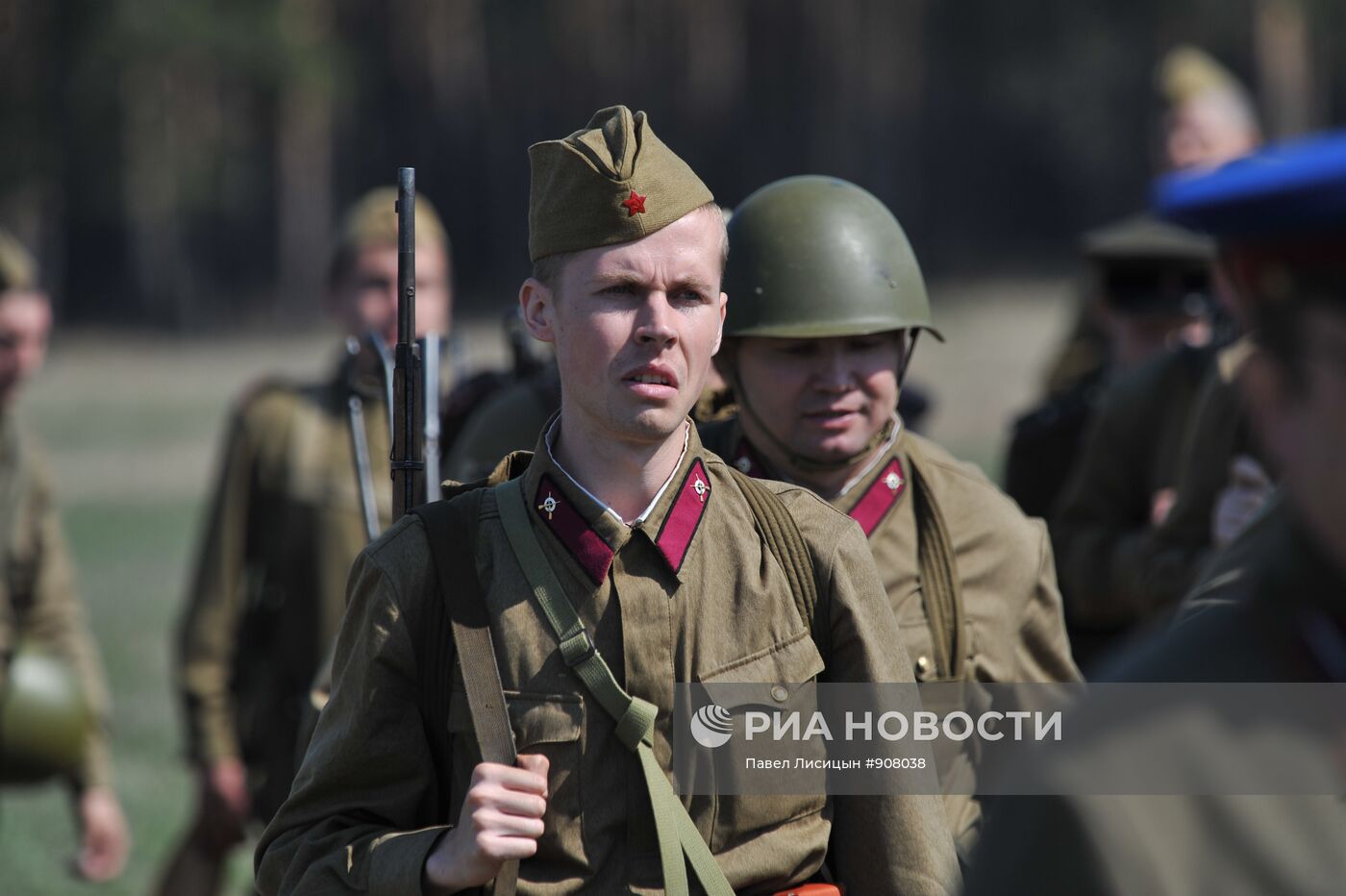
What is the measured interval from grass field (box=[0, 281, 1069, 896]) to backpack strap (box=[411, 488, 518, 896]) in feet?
18.1

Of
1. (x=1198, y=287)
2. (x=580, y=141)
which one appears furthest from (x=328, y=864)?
(x=1198, y=287)

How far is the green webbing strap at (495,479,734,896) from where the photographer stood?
3.10 metres

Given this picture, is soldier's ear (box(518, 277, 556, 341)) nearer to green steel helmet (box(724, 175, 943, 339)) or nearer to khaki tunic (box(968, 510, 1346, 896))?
green steel helmet (box(724, 175, 943, 339))

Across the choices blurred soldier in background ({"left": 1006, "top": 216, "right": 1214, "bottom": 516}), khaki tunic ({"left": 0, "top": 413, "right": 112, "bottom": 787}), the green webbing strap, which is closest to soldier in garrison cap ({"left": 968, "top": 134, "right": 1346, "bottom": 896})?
the green webbing strap

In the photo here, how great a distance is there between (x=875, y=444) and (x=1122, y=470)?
212 cm

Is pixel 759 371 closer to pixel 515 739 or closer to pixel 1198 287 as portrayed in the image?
pixel 515 739

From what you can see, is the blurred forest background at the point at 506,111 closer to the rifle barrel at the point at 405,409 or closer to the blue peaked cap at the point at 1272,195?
the rifle barrel at the point at 405,409

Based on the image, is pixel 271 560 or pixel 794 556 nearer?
pixel 794 556

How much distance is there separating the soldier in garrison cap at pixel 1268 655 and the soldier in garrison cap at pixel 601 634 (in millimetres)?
1192

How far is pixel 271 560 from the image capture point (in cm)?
705

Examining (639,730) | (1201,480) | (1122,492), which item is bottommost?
(1122,492)

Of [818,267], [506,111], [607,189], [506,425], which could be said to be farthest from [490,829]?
[506,111]

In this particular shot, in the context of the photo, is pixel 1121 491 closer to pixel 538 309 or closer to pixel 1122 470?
pixel 1122 470

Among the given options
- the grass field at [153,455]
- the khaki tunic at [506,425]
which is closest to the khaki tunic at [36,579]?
the grass field at [153,455]
